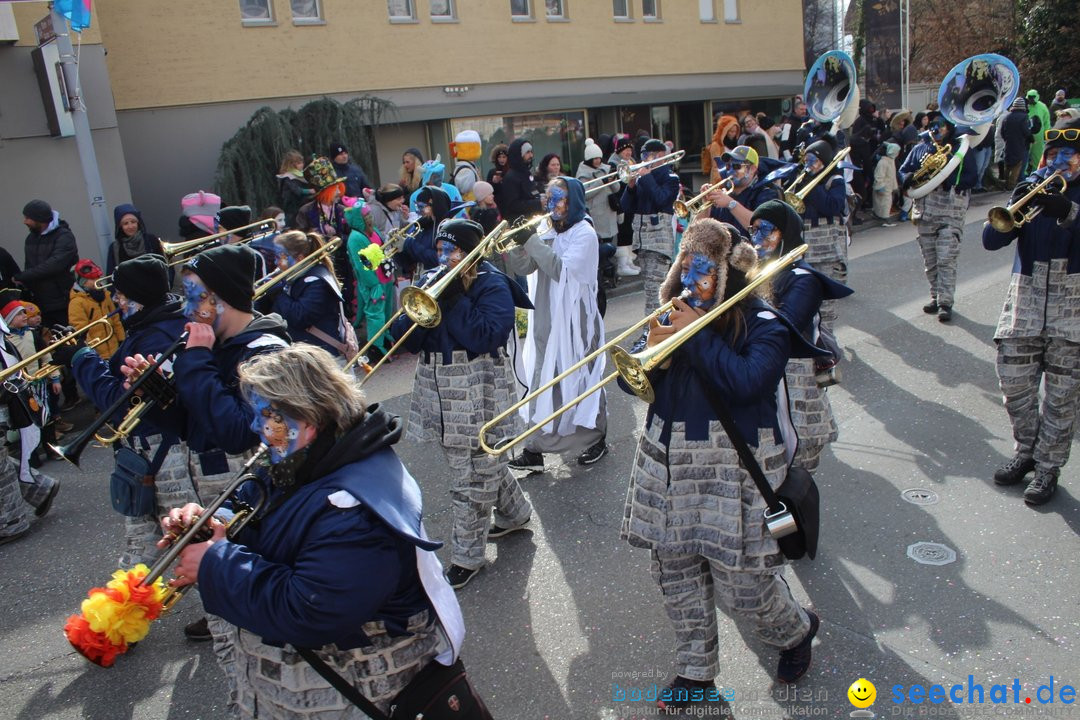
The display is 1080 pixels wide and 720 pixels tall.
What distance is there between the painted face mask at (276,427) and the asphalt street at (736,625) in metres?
1.74

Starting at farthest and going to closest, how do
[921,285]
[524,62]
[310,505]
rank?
[524,62]
[921,285]
[310,505]

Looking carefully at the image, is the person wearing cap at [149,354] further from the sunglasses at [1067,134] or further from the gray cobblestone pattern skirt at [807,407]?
the sunglasses at [1067,134]

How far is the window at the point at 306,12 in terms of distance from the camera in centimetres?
1402

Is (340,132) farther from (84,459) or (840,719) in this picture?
(840,719)

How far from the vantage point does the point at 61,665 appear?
4133mm

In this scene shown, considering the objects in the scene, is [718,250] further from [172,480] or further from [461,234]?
[172,480]

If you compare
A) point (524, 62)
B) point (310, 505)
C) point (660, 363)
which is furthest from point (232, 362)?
point (524, 62)

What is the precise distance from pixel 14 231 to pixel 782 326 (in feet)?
34.0

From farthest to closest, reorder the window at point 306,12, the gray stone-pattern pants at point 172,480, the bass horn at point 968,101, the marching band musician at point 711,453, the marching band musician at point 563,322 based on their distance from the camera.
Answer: the window at point 306,12 < the bass horn at point 968,101 < the marching band musician at point 563,322 < the gray stone-pattern pants at point 172,480 < the marching band musician at point 711,453

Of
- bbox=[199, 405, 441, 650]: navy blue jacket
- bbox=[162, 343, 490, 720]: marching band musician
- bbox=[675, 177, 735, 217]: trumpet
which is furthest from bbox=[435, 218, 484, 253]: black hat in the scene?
bbox=[675, 177, 735, 217]: trumpet

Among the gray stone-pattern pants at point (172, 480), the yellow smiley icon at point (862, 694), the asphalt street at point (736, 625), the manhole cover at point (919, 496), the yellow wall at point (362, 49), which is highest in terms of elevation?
the yellow wall at point (362, 49)

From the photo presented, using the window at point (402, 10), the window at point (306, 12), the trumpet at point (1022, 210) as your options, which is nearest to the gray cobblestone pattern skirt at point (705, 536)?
the trumpet at point (1022, 210)

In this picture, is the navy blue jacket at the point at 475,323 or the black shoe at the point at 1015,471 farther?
the black shoe at the point at 1015,471

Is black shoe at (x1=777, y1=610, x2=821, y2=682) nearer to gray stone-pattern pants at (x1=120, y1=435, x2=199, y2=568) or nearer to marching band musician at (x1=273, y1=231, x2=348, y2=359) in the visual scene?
gray stone-pattern pants at (x1=120, y1=435, x2=199, y2=568)
